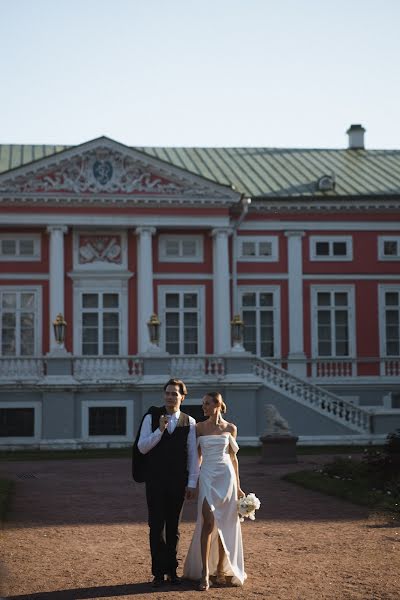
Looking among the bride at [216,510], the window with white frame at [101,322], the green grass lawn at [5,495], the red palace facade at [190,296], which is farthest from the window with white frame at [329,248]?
the bride at [216,510]

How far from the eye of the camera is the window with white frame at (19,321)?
32938 mm

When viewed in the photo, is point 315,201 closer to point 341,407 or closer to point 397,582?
point 341,407

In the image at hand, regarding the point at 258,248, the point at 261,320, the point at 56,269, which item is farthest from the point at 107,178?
the point at 261,320

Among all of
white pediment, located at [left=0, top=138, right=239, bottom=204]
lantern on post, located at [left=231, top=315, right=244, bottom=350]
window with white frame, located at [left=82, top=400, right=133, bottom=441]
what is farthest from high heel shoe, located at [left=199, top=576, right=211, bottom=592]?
white pediment, located at [left=0, top=138, right=239, bottom=204]

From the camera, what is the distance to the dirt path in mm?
9086

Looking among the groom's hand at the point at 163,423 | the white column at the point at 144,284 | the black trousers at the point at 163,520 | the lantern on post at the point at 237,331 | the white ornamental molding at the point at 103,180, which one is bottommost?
the black trousers at the point at 163,520

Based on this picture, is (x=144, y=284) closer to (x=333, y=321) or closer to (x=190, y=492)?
(x=333, y=321)

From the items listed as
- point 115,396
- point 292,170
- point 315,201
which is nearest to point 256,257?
point 315,201

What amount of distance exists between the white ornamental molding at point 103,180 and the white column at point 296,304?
136 inches

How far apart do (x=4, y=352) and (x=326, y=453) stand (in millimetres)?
12193

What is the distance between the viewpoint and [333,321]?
34.7m

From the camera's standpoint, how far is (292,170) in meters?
38.1

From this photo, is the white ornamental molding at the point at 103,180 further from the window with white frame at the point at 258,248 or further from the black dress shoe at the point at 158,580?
the black dress shoe at the point at 158,580

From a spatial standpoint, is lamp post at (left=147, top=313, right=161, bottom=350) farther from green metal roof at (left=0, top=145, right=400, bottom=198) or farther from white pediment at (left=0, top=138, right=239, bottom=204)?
green metal roof at (left=0, top=145, right=400, bottom=198)
